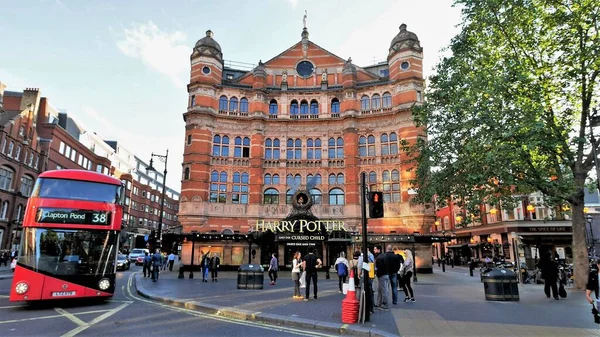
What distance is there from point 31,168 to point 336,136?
3539 centimetres

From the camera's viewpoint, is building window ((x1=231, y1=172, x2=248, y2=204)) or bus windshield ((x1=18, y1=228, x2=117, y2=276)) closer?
bus windshield ((x1=18, y1=228, x2=117, y2=276))

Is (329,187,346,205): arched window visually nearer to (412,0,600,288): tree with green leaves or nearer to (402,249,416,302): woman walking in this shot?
(412,0,600,288): tree with green leaves

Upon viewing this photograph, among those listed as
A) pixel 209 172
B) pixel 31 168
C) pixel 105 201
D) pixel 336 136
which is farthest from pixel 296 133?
pixel 31 168

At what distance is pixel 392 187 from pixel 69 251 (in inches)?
1068

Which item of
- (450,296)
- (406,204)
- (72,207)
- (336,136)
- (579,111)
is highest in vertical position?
(336,136)

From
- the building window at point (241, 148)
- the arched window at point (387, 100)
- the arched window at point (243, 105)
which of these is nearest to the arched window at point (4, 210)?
the building window at point (241, 148)

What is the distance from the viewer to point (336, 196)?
109 feet

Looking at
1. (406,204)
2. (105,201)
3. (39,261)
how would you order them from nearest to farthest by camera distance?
(39,261)
(105,201)
(406,204)

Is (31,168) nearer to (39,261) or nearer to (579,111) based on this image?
(39,261)

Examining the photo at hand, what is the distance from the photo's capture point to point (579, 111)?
50.8 ft

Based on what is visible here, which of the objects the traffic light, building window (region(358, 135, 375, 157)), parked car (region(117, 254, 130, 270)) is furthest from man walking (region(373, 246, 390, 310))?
parked car (region(117, 254, 130, 270))

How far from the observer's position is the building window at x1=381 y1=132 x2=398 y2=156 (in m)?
33.0

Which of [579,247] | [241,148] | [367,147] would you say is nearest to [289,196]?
[241,148]

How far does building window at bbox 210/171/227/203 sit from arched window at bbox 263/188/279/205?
385cm
